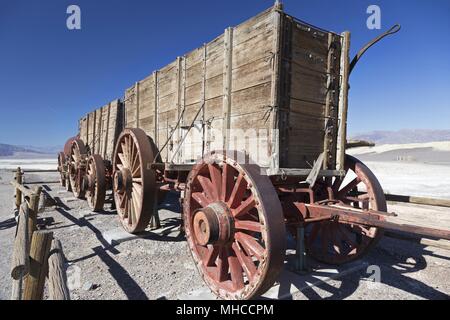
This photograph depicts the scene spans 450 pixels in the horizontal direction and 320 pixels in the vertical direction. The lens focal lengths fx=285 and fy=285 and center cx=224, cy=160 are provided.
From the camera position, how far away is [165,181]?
16.9ft

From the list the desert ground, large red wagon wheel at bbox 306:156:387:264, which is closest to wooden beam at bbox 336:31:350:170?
large red wagon wheel at bbox 306:156:387:264

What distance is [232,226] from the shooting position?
297 centimetres

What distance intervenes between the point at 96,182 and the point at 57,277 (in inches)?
201

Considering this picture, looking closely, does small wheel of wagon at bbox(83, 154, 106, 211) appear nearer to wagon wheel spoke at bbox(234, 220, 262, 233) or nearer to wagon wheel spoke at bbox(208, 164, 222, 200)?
wagon wheel spoke at bbox(208, 164, 222, 200)

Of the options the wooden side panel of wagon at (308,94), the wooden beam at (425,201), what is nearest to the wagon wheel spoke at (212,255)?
the wooden side panel of wagon at (308,94)

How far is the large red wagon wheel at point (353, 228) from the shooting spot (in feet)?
11.9


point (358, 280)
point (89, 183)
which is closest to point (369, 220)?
point (358, 280)

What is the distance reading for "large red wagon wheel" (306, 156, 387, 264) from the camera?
3631 millimetres

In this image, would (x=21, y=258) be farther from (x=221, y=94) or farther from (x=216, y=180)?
(x=221, y=94)

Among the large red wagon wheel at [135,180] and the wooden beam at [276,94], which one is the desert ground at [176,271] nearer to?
the large red wagon wheel at [135,180]

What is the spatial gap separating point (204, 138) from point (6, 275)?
3.25 metres

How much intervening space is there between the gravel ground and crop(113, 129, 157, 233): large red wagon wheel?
1.65 feet
